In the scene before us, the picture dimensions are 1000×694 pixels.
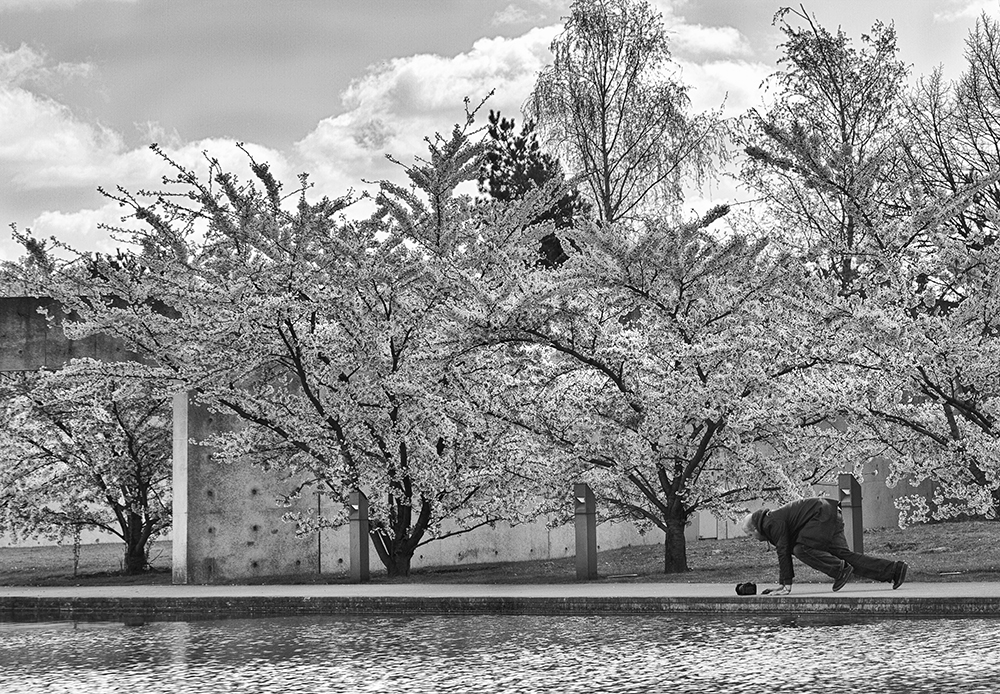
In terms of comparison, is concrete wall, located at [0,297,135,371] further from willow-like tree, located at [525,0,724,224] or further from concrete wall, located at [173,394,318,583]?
willow-like tree, located at [525,0,724,224]

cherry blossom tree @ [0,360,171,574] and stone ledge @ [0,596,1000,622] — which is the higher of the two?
cherry blossom tree @ [0,360,171,574]

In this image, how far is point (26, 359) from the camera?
23.3 metres

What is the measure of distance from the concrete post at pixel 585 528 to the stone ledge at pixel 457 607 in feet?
11.7

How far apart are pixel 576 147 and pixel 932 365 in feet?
95.8

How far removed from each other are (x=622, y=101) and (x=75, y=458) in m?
26.3

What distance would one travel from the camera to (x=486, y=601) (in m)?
15.4

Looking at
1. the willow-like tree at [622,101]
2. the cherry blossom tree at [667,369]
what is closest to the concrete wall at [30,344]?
the cherry blossom tree at [667,369]

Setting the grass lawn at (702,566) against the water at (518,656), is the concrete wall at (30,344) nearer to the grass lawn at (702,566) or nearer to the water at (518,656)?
the grass lawn at (702,566)

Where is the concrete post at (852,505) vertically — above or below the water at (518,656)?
above

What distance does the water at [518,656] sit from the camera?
8.96 metres

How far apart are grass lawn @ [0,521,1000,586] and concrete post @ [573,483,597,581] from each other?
0.25 metres

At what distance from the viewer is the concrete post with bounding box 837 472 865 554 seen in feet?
60.1

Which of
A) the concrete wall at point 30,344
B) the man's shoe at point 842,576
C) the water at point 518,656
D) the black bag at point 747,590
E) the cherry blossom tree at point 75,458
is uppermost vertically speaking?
the concrete wall at point 30,344

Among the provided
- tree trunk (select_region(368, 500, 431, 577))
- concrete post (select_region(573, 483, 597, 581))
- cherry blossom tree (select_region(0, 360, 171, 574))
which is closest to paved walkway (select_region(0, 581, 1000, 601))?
concrete post (select_region(573, 483, 597, 581))
